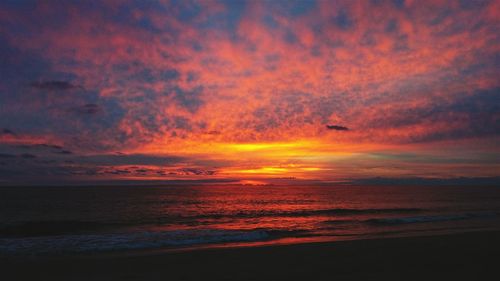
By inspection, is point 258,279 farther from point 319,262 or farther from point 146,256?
point 146,256

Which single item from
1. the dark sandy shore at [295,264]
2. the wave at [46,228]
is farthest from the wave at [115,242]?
the wave at [46,228]

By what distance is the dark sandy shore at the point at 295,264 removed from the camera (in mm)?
12484

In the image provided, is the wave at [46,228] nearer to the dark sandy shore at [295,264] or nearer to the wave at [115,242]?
the wave at [115,242]

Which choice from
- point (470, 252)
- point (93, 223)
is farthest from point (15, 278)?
point (93, 223)

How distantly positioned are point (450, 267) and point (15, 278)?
1553 centimetres

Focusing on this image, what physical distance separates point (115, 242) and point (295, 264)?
12.0 metres

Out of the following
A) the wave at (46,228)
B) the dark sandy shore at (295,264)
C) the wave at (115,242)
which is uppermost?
the dark sandy shore at (295,264)

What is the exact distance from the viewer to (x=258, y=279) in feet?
39.3

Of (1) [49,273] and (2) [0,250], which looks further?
(2) [0,250]

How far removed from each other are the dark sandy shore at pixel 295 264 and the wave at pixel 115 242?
9.11 ft

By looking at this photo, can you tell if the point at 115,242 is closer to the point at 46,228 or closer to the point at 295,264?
the point at 295,264

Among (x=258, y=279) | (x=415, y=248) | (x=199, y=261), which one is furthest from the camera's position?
(x=415, y=248)

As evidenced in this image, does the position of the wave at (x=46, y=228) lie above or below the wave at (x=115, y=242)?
below

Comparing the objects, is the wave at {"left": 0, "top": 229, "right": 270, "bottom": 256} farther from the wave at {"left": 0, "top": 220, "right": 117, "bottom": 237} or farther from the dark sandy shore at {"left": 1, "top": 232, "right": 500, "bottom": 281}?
the wave at {"left": 0, "top": 220, "right": 117, "bottom": 237}
